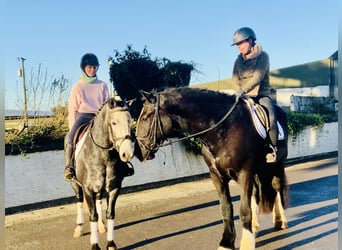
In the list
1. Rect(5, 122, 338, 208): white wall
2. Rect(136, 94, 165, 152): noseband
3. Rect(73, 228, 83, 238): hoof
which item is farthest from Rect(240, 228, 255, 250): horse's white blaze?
Rect(5, 122, 338, 208): white wall

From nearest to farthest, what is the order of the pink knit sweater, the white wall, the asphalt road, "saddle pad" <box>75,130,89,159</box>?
"saddle pad" <box>75,130,89,159</box> < the asphalt road < the pink knit sweater < the white wall

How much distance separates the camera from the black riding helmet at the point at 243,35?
15.2 feet

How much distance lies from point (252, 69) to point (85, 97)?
7.99 ft

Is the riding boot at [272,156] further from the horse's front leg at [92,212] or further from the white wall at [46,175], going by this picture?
the white wall at [46,175]

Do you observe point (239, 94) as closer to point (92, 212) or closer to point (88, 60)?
point (88, 60)

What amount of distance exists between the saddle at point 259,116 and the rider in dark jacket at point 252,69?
0.08 m

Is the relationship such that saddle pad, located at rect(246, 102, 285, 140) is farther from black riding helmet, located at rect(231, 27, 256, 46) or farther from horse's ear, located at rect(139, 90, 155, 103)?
horse's ear, located at rect(139, 90, 155, 103)

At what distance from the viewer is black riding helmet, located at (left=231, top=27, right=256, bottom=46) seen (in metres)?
4.64

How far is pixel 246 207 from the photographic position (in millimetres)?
4129

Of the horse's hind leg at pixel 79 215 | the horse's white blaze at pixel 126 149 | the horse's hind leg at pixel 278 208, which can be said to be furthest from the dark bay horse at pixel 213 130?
the horse's hind leg at pixel 79 215

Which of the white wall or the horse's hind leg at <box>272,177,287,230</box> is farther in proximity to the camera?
the white wall

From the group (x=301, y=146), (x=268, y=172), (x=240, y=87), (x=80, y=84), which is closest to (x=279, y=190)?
(x=268, y=172)

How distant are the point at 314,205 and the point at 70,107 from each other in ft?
16.1

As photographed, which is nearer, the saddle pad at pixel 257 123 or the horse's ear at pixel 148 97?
the horse's ear at pixel 148 97
